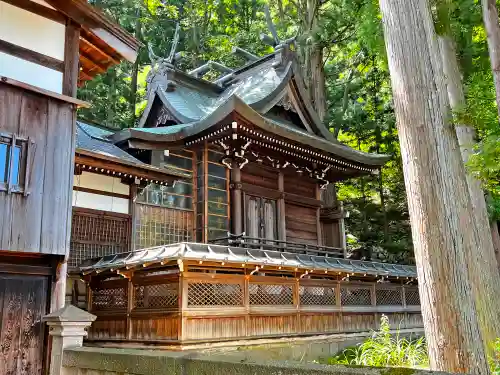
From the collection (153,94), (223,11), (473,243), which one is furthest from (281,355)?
(223,11)

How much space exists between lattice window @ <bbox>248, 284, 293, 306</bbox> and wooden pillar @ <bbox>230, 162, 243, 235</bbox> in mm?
2015

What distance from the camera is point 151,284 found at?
889cm

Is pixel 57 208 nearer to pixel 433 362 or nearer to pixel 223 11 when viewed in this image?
pixel 433 362

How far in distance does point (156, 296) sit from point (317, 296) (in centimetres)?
438

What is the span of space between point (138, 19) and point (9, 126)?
16.4 metres

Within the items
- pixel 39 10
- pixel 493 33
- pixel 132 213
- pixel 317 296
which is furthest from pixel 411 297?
pixel 39 10

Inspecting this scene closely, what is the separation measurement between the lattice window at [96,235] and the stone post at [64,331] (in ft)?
14.0

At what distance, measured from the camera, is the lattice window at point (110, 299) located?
9.54 meters

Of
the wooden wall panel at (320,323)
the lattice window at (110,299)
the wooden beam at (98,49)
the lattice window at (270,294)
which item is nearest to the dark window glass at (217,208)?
the lattice window at (270,294)

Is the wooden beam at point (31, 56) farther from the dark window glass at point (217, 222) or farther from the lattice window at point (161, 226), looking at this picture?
the dark window glass at point (217, 222)

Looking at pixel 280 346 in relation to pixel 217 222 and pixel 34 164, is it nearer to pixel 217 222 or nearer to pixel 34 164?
pixel 217 222

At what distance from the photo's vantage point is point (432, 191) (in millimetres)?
5113

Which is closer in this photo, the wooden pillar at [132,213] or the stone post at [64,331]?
the stone post at [64,331]

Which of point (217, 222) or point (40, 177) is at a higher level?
point (217, 222)
